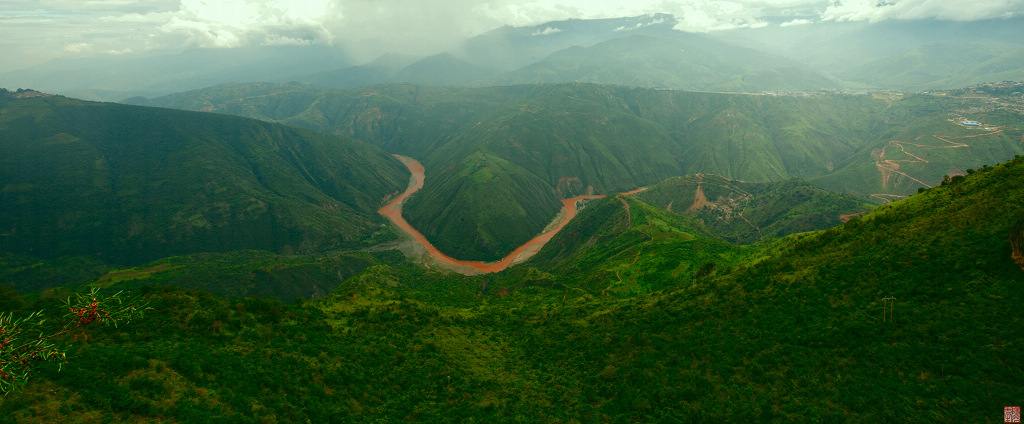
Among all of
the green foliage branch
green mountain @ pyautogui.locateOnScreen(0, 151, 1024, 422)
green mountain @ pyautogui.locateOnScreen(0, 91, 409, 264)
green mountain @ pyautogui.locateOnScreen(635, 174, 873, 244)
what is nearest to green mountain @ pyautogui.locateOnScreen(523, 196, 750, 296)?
green mountain @ pyautogui.locateOnScreen(635, 174, 873, 244)

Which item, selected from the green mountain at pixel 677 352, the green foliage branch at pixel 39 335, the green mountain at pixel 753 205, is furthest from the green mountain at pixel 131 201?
the green foliage branch at pixel 39 335

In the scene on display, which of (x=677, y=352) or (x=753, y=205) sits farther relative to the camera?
(x=753, y=205)

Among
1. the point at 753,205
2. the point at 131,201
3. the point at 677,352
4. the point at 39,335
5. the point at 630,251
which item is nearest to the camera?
the point at 39,335

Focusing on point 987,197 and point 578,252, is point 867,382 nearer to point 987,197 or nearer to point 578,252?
point 987,197

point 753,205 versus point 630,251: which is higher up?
point 630,251

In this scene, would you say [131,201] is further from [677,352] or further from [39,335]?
[677,352]

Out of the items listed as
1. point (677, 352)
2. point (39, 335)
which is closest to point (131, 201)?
point (39, 335)

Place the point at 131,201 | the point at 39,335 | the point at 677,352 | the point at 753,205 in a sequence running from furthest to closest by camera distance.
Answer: the point at 131,201 < the point at 753,205 < the point at 677,352 < the point at 39,335
